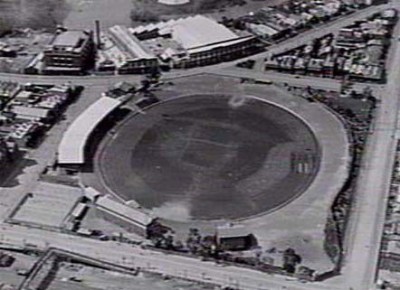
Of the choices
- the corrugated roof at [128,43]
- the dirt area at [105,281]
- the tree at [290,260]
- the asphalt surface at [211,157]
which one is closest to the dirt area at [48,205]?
the asphalt surface at [211,157]

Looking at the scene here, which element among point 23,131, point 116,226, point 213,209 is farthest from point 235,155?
point 23,131

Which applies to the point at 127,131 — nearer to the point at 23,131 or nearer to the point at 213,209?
the point at 23,131

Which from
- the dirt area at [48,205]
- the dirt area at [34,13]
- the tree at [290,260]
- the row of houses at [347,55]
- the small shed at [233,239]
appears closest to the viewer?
the tree at [290,260]

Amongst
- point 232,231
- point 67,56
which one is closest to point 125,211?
point 232,231

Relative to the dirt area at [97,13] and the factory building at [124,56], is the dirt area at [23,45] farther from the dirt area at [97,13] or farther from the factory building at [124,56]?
the factory building at [124,56]

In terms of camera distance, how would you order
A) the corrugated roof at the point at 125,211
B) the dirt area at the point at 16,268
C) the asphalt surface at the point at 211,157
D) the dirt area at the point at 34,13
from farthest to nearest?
the dirt area at the point at 34,13
the asphalt surface at the point at 211,157
the corrugated roof at the point at 125,211
the dirt area at the point at 16,268

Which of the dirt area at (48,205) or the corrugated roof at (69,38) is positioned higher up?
the corrugated roof at (69,38)

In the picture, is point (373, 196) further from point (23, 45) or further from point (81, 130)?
point (23, 45)
